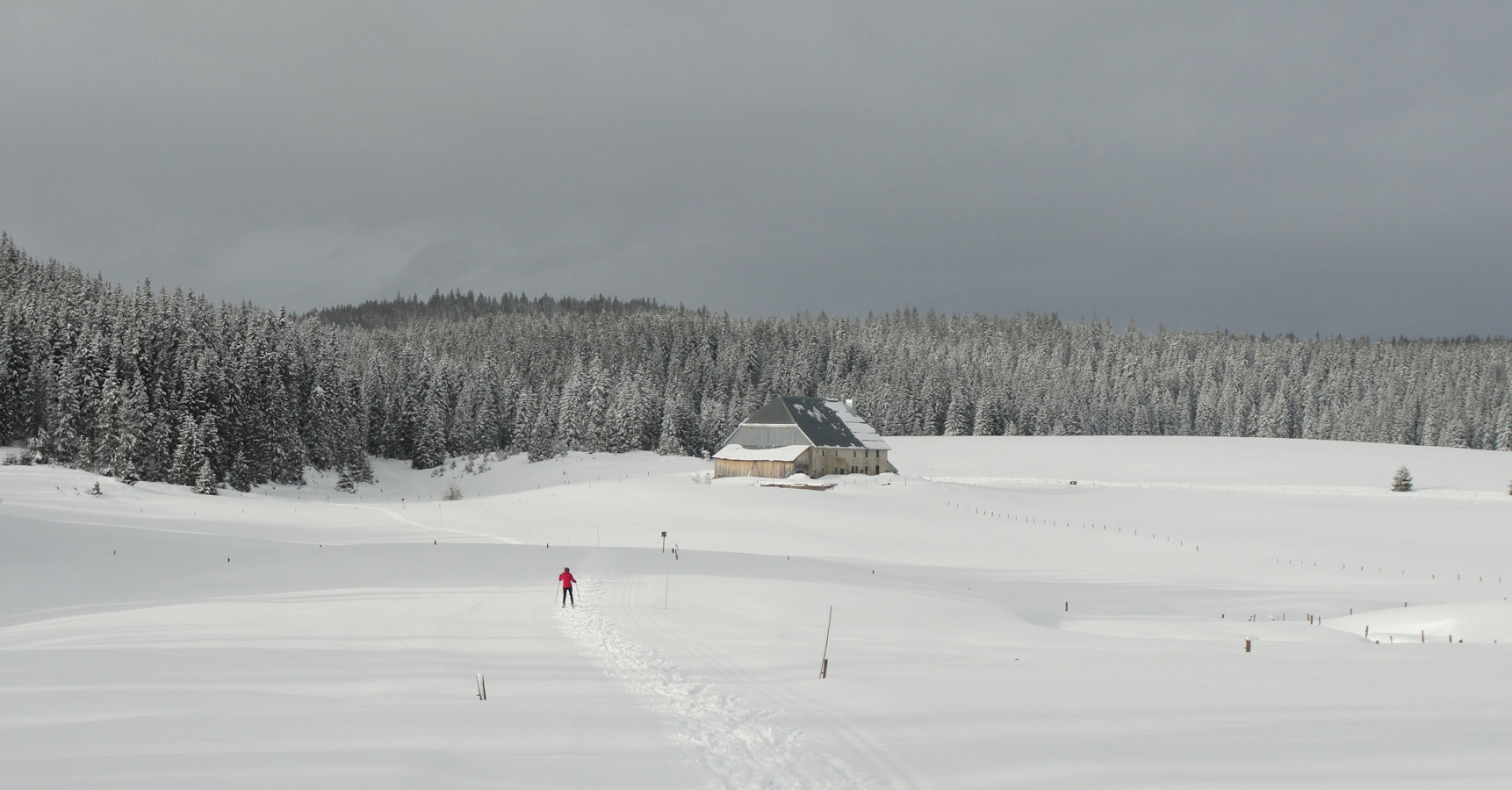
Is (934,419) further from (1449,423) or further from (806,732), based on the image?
(806,732)

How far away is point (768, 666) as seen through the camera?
16.1m

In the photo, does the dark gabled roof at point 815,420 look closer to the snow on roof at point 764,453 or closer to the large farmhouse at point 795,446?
the large farmhouse at point 795,446

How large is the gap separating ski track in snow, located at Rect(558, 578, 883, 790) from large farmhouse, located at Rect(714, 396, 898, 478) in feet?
158

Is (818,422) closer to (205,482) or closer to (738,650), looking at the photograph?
(205,482)

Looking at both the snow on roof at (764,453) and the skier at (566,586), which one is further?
the snow on roof at (764,453)

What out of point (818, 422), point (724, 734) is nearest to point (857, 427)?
point (818, 422)

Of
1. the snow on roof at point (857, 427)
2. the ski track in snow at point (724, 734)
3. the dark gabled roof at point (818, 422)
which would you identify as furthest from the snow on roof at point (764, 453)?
the ski track in snow at point (724, 734)

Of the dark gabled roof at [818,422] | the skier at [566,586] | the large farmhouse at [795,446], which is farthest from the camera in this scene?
the dark gabled roof at [818,422]

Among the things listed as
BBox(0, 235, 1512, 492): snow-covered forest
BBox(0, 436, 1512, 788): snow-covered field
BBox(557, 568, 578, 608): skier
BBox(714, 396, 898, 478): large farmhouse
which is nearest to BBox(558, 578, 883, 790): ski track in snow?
BBox(0, 436, 1512, 788): snow-covered field

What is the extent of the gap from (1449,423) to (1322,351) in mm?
71998

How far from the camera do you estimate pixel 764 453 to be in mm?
65750

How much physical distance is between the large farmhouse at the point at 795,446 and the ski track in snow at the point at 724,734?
1899 inches

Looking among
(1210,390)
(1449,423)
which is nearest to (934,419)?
(1210,390)

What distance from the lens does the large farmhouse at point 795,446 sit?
215 feet
